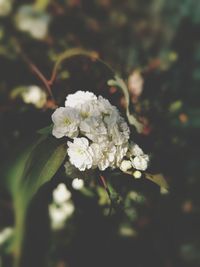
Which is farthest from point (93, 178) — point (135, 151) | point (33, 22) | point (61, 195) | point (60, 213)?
point (33, 22)

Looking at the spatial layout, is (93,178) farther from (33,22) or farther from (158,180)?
(33,22)

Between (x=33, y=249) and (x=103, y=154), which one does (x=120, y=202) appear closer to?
(x=103, y=154)

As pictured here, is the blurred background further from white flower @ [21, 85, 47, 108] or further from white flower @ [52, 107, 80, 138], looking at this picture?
white flower @ [52, 107, 80, 138]

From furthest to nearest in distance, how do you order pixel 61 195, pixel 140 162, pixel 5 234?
pixel 61 195, pixel 5 234, pixel 140 162

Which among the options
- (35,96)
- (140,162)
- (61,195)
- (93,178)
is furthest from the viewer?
(61,195)

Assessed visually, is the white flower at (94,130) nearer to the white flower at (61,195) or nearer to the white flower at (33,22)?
the white flower at (61,195)

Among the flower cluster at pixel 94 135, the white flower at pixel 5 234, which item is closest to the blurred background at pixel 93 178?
the white flower at pixel 5 234

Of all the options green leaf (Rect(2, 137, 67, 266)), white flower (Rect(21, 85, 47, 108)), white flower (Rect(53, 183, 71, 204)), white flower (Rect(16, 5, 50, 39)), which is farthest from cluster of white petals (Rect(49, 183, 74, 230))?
green leaf (Rect(2, 137, 67, 266))

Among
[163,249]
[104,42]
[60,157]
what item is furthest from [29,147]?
[104,42]
